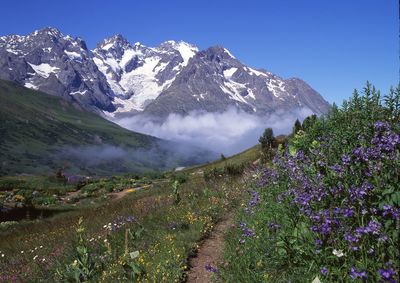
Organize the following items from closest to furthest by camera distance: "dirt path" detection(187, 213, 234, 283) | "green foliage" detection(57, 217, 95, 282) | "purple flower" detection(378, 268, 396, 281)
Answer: "purple flower" detection(378, 268, 396, 281) < "dirt path" detection(187, 213, 234, 283) < "green foliage" detection(57, 217, 95, 282)

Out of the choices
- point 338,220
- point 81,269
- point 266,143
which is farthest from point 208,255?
point 266,143

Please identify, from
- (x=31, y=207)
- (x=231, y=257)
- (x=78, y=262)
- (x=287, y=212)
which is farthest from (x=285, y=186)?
(x=31, y=207)

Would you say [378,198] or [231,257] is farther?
[231,257]

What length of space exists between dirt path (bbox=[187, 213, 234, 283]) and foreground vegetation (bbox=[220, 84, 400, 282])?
56cm

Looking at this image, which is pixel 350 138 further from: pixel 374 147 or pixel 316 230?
pixel 316 230

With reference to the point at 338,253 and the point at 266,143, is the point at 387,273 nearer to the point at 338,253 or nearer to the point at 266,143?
the point at 338,253

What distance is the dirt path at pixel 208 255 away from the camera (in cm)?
909

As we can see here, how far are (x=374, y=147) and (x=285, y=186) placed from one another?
3.20 m

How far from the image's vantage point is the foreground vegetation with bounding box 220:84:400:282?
18.6 ft

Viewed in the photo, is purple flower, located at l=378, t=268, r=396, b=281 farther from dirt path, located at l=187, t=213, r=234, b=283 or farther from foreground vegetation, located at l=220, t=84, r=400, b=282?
dirt path, located at l=187, t=213, r=234, b=283

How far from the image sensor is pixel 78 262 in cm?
980

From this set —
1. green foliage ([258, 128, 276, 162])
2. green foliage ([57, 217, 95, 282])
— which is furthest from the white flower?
green foliage ([258, 128, 276, 162])

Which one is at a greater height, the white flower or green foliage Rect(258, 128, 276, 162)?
green foliage Rect(258, 128, 276, 162)

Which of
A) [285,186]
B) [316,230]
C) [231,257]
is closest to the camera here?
[316,230]
